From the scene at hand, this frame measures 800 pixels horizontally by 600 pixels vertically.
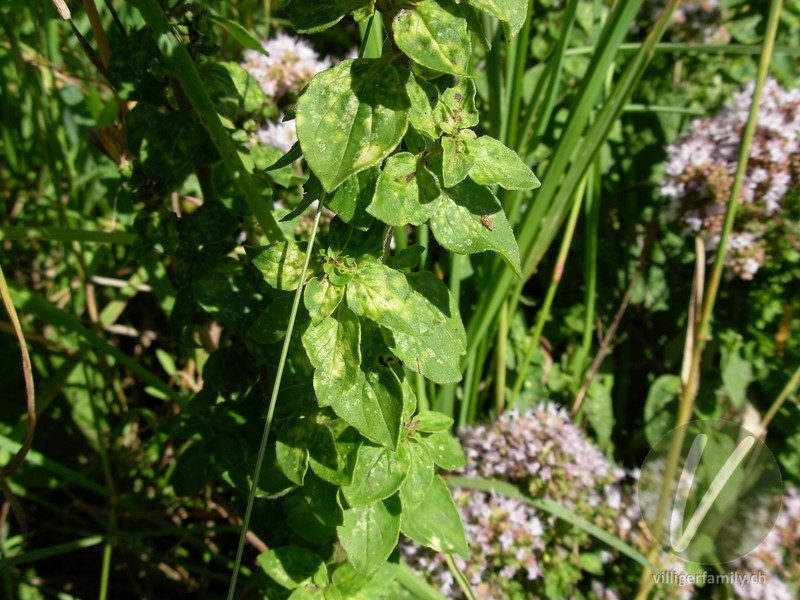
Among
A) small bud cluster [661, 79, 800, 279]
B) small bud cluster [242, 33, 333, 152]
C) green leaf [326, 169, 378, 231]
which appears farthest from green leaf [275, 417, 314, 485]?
small bud cluster [661, 79, 800, 279]

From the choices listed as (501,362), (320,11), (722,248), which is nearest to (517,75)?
(722,248)

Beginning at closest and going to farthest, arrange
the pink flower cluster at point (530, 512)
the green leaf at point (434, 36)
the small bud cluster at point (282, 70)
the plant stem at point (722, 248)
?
the green leaf at point (434, 36), the plant stem at point (722, 248), the pink flower cluster at point (530, 512), the small bud cluster at point (282, 70)

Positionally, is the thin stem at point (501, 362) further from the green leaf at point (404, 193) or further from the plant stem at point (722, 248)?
the green leaf at point (404, 193)

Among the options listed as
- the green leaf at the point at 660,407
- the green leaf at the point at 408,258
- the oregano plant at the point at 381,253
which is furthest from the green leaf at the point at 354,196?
the green leaf at the point at 660,407

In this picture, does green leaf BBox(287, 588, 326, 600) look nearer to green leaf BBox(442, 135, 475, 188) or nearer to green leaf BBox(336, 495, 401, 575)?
green leaf BBox(336, 495, 401, 575)

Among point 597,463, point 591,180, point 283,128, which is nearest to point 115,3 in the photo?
point 283,128

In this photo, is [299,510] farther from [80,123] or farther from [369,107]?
[80,123]
